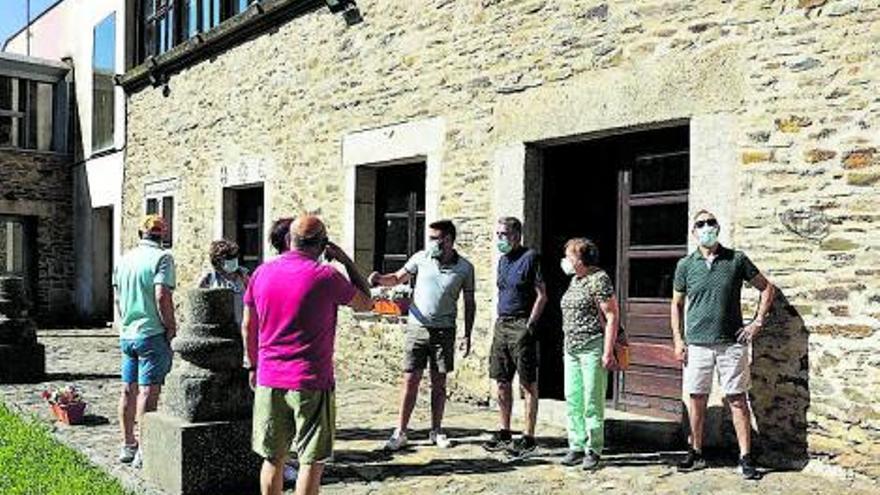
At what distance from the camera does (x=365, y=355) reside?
9086 millimetres

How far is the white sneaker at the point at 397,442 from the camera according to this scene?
592cm

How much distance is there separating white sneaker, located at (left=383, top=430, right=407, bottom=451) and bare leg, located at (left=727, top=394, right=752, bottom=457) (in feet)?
7.31

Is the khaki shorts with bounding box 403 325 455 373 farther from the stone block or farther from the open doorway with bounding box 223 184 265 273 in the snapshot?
the open doorway with bounding box 223 184 265 273

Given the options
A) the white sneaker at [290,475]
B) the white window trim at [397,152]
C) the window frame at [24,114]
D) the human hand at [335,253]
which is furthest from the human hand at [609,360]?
the window frame at [24,114]

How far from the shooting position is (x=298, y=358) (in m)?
4.02

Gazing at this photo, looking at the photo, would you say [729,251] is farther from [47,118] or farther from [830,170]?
[47,118]

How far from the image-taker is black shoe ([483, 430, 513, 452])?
19.3 ft

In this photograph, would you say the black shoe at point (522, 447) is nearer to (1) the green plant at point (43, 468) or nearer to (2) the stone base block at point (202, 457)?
(2) the stone base block at point (202, 457)

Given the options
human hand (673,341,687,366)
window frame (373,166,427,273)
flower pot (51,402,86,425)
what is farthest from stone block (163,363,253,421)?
window frame (373,166,427,273)

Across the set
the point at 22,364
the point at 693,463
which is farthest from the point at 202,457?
the point at 22,364

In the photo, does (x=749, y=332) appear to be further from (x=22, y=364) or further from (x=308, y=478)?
(x=22, y=364)

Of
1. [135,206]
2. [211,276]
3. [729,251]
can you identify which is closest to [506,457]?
[729,251]

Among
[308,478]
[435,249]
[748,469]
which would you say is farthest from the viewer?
[435,249]

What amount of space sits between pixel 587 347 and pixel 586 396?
317mm
